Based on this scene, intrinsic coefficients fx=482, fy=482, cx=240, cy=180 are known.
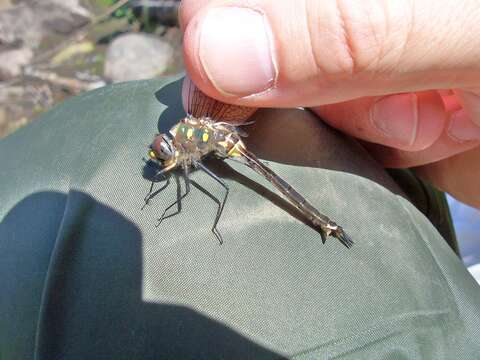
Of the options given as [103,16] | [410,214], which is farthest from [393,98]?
[103,16]

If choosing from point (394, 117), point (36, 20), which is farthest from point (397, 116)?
point (36, 20)

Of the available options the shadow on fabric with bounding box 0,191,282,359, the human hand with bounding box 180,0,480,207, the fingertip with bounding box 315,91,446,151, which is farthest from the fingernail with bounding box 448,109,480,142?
the shadow on fabric with bounding box 0,191,282,359

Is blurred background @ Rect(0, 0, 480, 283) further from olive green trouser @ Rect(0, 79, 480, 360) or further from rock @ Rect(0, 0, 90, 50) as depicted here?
olive green trouser @ Rect(0, 79, 480, 360)

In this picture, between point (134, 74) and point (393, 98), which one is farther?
point (134, 74)

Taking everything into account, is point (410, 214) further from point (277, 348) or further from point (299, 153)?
point (277, 348)

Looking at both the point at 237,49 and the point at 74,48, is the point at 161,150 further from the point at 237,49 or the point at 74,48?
the point at 74,48

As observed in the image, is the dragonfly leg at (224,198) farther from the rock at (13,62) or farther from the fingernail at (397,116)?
the rock at (13,62)

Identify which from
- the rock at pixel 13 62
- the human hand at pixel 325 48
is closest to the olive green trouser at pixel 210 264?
the human hand at pixel 325 48
